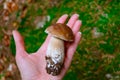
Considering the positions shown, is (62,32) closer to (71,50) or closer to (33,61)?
(71,50)

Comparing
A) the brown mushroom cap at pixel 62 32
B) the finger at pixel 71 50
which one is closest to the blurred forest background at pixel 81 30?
the finger at pixel 71 50

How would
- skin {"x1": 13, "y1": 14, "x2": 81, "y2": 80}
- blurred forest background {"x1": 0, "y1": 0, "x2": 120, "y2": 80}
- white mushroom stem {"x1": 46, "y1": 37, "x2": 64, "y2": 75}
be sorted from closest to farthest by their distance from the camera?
skin {"x1": 13, "y1": 14, "x2": 81, "y2": 80}, white mushroom stem {"x1": 46, "y1": 37, "x2": 64, "y2": 75}, blurred forest background {"x1": 0, "y1": 0, "x2": 120, "y2": 80}

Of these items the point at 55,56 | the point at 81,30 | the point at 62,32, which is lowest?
the point at 81,30

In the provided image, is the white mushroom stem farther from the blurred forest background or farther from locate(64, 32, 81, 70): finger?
the blurred forest background

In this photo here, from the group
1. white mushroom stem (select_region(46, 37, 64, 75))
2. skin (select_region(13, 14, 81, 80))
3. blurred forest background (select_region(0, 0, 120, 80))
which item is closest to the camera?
skin (select_region(13, 14, 81, 80))

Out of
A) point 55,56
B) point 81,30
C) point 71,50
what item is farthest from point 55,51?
point 81,30

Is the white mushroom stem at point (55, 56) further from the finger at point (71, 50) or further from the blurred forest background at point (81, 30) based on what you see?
the blurred forest background at point (81, 30)

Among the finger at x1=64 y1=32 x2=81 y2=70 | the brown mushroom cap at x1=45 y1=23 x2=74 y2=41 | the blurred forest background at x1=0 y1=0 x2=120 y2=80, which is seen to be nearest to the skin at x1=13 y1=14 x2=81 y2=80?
the finger at x1=64 y1=32 x2=81 y2=70
